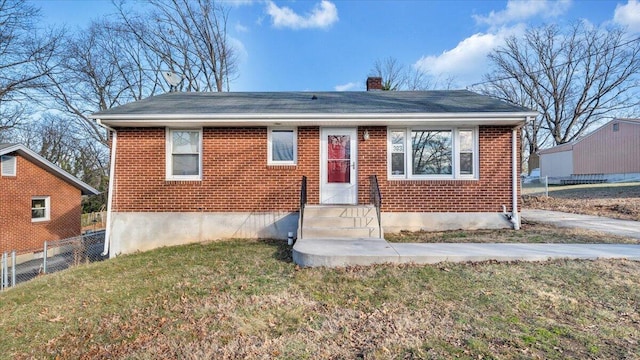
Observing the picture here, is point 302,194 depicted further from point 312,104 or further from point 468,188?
point 468,188

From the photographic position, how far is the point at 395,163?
8234 mm

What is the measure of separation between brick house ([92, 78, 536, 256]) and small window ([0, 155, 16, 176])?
1254 centimetres

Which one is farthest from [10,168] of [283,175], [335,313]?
[335,313]

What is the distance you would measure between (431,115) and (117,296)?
687 centimetres

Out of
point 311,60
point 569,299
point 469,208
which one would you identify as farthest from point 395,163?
point 311,60

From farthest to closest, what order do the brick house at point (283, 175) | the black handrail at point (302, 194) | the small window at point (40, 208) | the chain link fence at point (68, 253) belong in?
the small window at point (40, 208)
the chain link fence at point (68, 253)
the brick house at point (283, 175)
the black handrail at point (302, 194)

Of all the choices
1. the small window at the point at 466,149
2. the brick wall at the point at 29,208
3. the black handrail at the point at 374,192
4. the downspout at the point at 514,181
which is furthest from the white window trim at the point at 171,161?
the brick wall at the point at 29,208

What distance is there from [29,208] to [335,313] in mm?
19886

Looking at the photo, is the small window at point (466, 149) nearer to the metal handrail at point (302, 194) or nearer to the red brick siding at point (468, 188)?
the red brick siding at point (468, 188)

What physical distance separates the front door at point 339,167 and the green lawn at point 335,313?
299cm

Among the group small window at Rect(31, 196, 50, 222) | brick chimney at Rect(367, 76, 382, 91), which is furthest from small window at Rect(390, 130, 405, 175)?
small window at Rect(31, 196, 50, 222)

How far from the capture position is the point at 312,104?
896 cm

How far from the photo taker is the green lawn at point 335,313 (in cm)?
314

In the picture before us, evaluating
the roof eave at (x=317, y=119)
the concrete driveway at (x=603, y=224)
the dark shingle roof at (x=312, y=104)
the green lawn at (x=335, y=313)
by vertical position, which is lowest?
the green lawn at (x=335, y=313)
